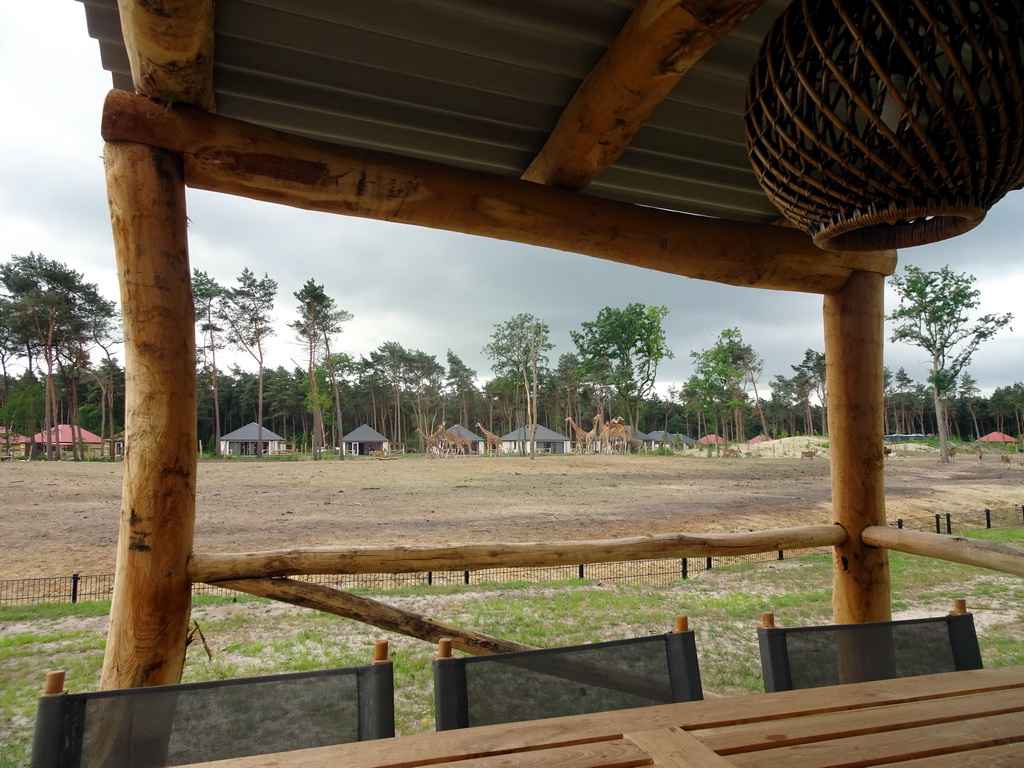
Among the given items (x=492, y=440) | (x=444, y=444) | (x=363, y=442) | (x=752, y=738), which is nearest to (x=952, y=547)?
(x=752, y=738)

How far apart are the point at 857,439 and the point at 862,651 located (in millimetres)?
1168

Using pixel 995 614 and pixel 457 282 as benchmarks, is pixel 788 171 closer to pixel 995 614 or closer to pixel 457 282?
pixel 995 614

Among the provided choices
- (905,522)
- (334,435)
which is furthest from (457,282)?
(905,522)

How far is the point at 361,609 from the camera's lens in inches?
65.2

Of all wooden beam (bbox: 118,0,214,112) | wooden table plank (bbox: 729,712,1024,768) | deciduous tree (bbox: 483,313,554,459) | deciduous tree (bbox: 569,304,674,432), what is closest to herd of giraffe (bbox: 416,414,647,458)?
deciduous tree (bbox: 569,304,674,432)

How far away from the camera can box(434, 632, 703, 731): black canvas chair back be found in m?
1.06

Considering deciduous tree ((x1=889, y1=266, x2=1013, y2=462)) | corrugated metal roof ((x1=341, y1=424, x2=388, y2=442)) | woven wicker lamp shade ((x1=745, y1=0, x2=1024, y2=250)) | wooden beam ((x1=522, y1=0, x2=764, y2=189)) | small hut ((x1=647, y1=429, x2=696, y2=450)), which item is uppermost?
deciduous tree ((x1=889, y1=266, x2=1013, y2=462))

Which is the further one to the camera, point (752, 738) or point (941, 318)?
point (941, 318)

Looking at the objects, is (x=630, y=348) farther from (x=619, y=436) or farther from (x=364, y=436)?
(x=364, y=436)

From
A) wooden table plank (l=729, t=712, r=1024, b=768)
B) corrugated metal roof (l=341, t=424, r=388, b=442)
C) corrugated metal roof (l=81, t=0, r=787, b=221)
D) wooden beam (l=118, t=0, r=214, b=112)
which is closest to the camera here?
wooden table plank (l=729, t=712, r=1024, b=768)

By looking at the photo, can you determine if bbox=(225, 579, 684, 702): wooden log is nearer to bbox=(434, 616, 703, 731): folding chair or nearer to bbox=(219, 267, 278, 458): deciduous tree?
bbox=(434, 616, 703, 731): folding chair

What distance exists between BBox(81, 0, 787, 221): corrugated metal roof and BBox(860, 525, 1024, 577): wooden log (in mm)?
1430

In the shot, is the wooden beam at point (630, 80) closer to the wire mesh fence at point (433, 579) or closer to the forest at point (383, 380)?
the wire mesh fence at point (433, 579)

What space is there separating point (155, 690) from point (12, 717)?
101 inches
